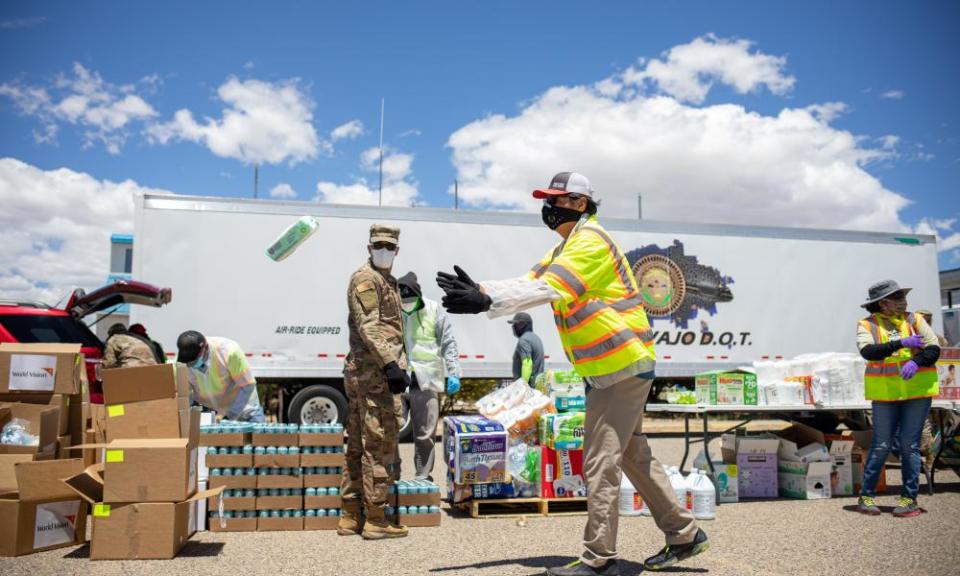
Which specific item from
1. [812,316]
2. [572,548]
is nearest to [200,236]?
[572,548]

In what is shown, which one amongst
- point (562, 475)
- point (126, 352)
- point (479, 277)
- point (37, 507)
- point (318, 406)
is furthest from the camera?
point (479, 277)

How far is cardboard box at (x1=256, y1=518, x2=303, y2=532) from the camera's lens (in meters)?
5.30

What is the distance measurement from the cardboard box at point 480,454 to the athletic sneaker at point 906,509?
3135 mm

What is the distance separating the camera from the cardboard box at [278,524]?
17.4 feet

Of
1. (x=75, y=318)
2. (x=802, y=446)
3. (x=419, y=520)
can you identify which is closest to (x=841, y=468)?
(x=802, y=446)

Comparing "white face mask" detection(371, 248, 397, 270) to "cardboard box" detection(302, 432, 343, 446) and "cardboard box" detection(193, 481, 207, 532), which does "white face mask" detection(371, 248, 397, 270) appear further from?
"cardboard box" detection(193, 481, 207, 532)

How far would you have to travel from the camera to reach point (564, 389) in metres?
6.80

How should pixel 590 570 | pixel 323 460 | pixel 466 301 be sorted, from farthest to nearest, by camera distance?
pixel 323 460 < pixel 590 570 < pixel 466 301

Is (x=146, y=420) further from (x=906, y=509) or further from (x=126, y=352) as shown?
(x=906, y=509)

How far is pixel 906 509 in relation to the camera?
5.84 meters

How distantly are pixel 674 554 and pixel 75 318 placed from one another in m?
6.54

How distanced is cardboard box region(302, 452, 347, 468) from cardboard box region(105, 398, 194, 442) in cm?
97

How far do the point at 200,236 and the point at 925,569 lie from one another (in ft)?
29.8

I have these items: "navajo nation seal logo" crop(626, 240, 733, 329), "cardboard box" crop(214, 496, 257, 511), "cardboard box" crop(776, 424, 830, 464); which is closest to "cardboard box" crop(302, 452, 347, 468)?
"cardboard box" crop(214, 496, 257, 511)
